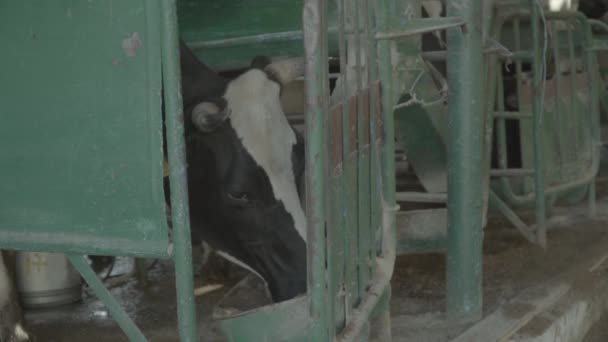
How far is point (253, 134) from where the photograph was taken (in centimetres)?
289

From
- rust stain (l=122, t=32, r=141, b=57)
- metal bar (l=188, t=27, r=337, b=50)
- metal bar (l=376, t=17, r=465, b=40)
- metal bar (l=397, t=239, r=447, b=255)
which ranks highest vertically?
rust stain (l=122, t=32, r=141, b=57)

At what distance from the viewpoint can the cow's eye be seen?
293 cm

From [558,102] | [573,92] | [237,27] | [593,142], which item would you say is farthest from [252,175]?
[593,142]

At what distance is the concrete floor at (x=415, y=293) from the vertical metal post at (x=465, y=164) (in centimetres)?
16

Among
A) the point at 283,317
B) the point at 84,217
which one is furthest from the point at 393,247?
the point at 84,217

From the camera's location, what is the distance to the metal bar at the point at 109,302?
2.13m

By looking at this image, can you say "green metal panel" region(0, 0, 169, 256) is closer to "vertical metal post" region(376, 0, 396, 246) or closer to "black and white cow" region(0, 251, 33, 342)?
"vertical metal post" region(376, 0, 396, 246)

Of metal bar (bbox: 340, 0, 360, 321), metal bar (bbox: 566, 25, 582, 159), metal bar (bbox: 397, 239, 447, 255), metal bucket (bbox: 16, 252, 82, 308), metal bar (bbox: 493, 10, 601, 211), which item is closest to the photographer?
metal bar (bbox: 340, 0, 360, 321)

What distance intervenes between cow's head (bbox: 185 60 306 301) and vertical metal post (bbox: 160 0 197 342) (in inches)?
33.2

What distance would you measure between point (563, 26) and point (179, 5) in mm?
2801

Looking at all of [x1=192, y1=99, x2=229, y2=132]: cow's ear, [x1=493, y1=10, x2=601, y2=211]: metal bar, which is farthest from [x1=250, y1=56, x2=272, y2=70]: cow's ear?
[x1=493, y1=10, x2=601, y2=211]: metal bar

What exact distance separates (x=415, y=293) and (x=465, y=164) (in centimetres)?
84

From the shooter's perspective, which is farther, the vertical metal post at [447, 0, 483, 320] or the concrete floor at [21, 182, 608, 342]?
the concrete floor at [21, 182, 608, 342]

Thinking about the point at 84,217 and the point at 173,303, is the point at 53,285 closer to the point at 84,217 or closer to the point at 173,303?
the point at 173,303
